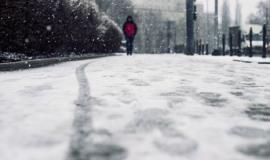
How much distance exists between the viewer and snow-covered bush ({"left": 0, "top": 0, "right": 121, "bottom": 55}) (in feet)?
35.8

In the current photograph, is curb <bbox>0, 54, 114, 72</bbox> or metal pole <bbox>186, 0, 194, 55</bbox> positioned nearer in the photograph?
curb <bbox>0, 54, 114, 72</bbox>

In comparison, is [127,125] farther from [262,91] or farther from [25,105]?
[262,91]

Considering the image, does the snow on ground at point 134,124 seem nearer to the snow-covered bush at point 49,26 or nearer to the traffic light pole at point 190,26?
the snow-covered bush at point 49,26

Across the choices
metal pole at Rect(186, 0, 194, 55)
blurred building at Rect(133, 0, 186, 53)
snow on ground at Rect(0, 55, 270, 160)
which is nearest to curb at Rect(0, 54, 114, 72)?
snow on ground at Rect(0, 55, 270, 160)

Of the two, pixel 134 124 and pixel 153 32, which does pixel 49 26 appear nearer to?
pixel 134 124

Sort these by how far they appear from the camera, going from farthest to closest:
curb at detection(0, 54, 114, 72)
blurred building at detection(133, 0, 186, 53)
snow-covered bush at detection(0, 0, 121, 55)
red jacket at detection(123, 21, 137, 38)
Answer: blurred building at detection(133, 0, 186, 53) → red jacket at detection(123, 21, 137, 38) → snow-covered bush at detection(0, 0, 121, 55) → curb at detection(0, 54, 114, 72)

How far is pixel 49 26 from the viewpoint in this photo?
13250mm

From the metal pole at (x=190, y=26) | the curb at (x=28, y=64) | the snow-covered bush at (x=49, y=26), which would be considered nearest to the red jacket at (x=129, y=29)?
the snow-covered bush at (x=49, y=26)

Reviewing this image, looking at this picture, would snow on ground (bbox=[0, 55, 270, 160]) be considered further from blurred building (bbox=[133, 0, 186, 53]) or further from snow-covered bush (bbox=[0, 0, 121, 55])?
blurred building (bbox=[133, 0, 186, 53])

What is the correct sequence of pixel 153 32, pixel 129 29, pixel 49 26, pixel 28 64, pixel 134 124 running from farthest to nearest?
pixel 153 32 → pixel 129 29 → pixel 49 26 → pixel 28 64 → pixel 134 124

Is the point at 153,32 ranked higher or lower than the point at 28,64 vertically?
higher

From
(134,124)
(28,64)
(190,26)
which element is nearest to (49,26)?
(28,64)

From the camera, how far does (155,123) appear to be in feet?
10.6

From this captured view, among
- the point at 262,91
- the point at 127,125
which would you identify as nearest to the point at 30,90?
the point at 127,125
